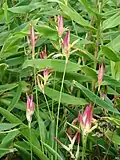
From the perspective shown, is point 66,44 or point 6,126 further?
point 6,126

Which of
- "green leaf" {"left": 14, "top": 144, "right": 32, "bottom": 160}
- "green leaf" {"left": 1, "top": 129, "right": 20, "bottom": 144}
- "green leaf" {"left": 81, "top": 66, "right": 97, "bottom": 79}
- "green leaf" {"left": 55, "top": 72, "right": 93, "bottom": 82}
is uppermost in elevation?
"green leaf" {"left": 81, "top": 66, "right": 97, "bottom": 79}

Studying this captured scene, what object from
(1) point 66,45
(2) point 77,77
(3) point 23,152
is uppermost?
(1) point 66,45

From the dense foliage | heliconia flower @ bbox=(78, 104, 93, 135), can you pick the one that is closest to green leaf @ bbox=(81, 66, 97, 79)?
the dense foliage

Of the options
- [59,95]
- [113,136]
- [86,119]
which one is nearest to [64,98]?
[59,95]

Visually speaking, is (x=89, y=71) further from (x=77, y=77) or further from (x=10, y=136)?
(x=10, y=136)

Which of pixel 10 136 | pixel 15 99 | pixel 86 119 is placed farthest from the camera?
pixel 15 99

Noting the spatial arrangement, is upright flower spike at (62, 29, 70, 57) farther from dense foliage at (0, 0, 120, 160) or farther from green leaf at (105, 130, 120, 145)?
green leaf at (105, 130, 120, 145)

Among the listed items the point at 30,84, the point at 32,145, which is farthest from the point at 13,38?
the point at 32,145

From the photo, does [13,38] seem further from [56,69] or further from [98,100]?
[98,100]

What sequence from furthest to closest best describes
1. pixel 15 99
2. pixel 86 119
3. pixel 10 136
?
pixel 15 99, pixel 10 136, pixel 86 119
